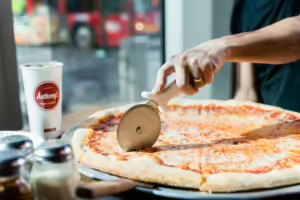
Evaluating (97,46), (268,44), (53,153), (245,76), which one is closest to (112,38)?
(97,46)

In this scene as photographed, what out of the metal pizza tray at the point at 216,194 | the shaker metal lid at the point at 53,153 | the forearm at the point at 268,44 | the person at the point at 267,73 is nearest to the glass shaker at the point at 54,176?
the shaker metal lid at the point at 53,153

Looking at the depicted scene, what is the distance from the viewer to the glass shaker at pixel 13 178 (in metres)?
0.53

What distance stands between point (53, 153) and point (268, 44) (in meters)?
0.65

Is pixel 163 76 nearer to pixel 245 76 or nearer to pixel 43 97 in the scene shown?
pixel 43 97

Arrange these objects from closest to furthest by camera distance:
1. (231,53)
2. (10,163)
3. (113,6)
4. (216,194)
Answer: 1. (10,163)
2. (216,194)
3. (231,53)
4. (113,6)

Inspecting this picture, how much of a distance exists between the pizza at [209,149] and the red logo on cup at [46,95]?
0.28ft

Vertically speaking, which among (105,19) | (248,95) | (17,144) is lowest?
(248,95)

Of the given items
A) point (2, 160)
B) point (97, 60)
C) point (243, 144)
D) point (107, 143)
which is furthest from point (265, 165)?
point (97, 60)

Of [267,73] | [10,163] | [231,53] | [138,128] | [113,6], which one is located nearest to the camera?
[10,163]

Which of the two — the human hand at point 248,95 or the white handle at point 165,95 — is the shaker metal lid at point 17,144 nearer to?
the white handle at point 165,95

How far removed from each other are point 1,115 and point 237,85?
80 cm

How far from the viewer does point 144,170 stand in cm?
69

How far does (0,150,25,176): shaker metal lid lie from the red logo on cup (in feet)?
1.11

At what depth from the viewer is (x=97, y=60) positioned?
223cm
